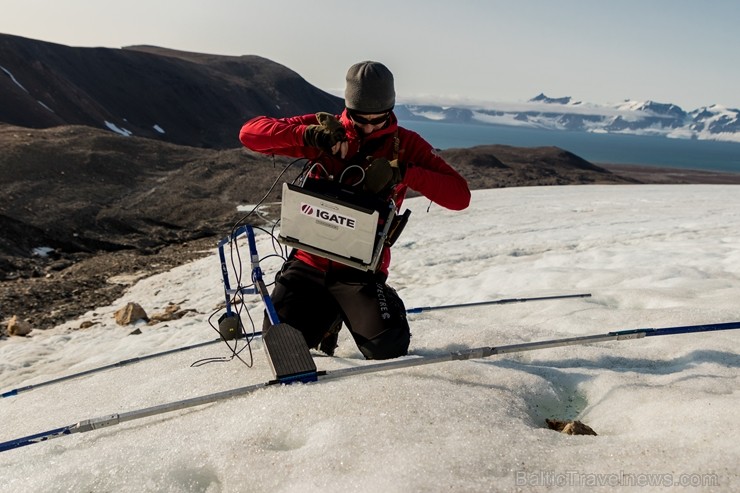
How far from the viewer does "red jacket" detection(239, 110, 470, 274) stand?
4434 mm

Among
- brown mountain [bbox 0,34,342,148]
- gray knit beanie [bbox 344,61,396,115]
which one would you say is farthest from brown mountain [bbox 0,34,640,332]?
gray knit beanie [bbox 344,61,396,115]

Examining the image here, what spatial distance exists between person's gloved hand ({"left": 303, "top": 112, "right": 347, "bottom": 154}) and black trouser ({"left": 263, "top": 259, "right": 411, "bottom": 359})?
3.74 feet

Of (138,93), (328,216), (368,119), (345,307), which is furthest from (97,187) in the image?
(138,93)

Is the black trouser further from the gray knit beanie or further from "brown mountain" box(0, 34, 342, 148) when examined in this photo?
"brown mountain" box(0, 34, 342, 148)

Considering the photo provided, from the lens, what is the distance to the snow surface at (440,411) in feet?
8.48

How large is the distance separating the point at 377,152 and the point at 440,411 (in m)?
2.22

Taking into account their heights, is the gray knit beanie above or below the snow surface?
above

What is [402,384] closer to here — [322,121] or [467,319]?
[322,121]

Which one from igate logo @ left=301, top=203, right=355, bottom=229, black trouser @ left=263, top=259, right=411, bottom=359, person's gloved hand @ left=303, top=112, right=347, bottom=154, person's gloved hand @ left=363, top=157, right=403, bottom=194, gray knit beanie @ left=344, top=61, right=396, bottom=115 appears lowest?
black trouser @ left=263, top=259, right=411, bottom=359

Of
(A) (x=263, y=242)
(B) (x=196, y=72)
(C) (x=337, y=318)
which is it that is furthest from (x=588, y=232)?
(B) (x=196, y=72)

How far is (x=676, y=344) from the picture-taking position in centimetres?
457

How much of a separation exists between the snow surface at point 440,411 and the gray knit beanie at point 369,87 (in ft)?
6.46

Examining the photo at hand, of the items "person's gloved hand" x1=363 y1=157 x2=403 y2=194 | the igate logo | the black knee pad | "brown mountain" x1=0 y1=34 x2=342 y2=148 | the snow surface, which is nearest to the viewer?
the snow surface

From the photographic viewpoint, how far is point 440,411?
Result: 3.11 metres
